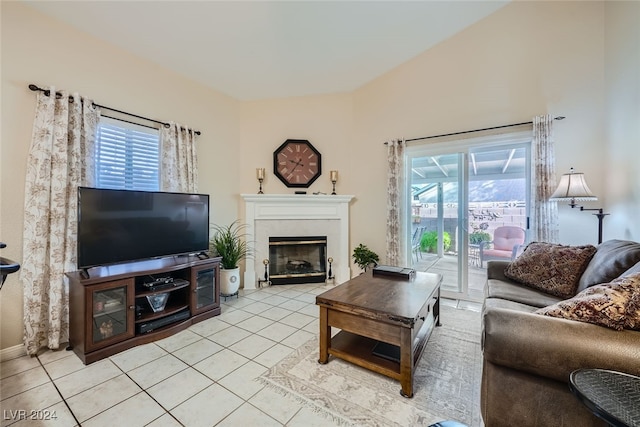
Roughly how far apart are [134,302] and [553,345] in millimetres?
2905

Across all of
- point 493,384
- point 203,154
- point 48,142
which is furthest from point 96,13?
point 493,384

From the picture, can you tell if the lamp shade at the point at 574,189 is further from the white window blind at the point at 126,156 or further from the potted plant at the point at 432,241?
the white window blind at the point at 126,156

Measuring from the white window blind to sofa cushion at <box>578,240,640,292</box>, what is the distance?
13.7 feet

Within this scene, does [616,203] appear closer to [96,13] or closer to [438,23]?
[438,23]

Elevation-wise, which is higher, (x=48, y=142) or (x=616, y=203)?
(x=48, y=142)

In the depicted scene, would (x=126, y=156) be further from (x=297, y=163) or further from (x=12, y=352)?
(x=297, y=163)

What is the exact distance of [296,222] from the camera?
13.7 feet

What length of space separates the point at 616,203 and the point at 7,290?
549cm

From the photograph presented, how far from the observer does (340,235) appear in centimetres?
427

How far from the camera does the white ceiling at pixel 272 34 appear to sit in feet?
8.00

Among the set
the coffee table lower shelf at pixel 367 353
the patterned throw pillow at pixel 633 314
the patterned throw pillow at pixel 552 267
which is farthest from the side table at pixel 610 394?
the patterned throw pillow at pixel 552 267

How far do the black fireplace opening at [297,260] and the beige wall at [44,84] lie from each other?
2.16 m

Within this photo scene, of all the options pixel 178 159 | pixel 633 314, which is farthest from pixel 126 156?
pixel 633 314

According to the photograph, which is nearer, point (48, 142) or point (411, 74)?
point (48, 142)
